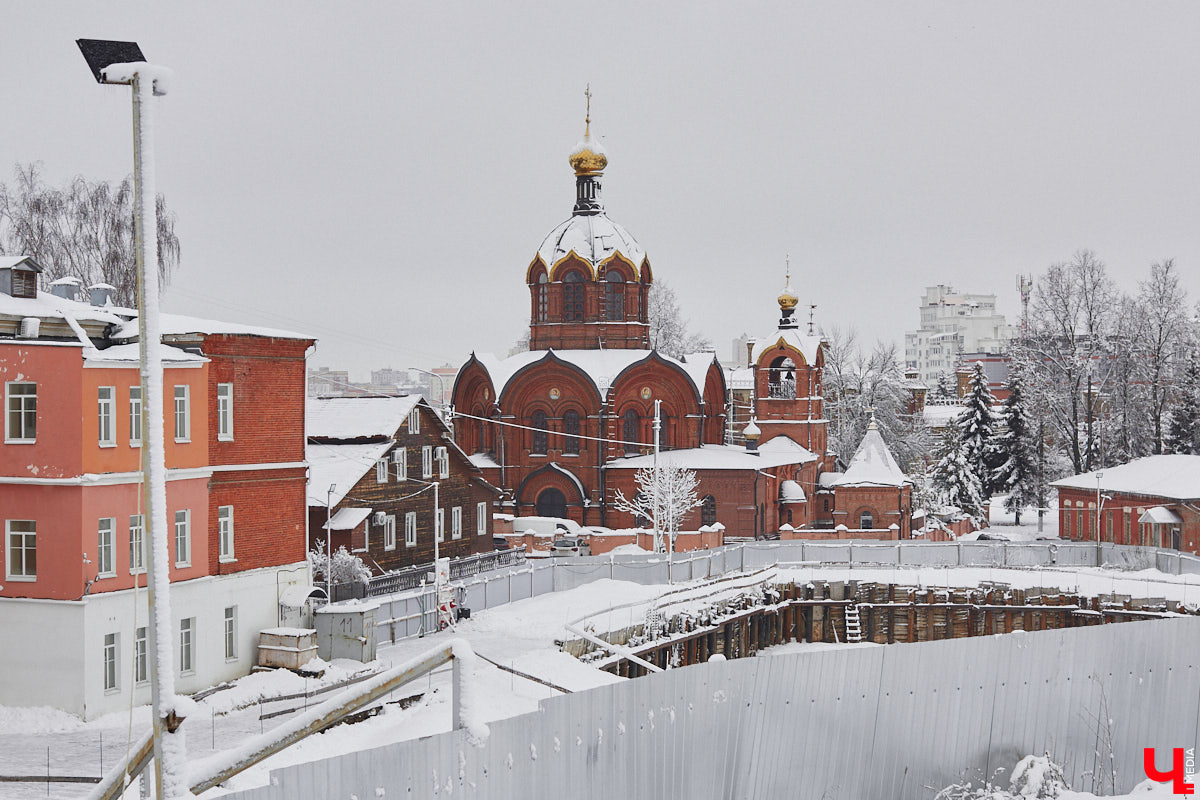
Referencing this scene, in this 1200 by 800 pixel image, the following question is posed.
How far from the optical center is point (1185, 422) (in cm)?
5728

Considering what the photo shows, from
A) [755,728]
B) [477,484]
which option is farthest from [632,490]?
[755,728]

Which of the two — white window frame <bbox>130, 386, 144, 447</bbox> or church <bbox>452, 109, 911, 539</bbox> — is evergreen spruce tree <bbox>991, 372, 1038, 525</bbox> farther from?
white window frame <bbox>130, 386, 144, 447</bbox>

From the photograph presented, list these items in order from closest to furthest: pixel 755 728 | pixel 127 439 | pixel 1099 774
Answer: pixel 755 728 → pixel 1099 774 → pixel 127 439

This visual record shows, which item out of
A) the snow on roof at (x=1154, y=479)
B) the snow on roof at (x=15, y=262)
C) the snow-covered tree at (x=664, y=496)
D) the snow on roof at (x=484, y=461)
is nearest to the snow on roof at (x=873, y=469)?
the snow on roof at (x=1154, y=479)

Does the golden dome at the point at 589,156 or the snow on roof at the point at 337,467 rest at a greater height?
the golden dome at the point at 589,156

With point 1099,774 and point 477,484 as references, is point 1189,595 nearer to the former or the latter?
point 1099,774

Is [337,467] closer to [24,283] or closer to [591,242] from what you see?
[24,283]

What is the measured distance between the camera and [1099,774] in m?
17.9

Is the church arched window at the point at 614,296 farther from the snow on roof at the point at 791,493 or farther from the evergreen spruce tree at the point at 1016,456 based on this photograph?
the evergreen spruce tree at the point at 1016,456

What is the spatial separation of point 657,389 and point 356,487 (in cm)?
2092

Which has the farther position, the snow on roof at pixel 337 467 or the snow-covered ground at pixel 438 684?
the snow on roof at pixel 337 467

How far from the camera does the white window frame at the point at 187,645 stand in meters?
21.2

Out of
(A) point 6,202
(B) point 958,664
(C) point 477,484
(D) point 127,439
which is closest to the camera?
(B) point 958,664

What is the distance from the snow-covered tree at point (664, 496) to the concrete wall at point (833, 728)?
24.7 meters
